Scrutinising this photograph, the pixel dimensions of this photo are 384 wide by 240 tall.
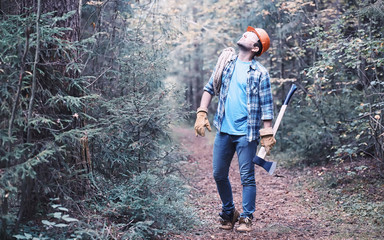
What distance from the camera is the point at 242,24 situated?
12.9 meters

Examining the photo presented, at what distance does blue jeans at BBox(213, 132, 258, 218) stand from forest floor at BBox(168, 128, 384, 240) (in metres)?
0.40

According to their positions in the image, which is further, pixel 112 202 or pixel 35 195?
pixel 112 202

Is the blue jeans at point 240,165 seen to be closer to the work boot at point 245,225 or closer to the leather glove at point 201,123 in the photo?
the work boot at point 245,225

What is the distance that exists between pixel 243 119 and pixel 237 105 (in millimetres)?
195

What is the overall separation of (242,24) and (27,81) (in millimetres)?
10727

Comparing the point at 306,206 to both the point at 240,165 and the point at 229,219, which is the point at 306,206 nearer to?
the point at 229,219

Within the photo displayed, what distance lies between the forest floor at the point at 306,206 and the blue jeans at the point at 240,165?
1.31 ft

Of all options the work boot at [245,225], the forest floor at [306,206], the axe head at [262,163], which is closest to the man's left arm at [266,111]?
the axe head at [262,163]

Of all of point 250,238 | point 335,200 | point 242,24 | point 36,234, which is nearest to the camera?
point 36,234

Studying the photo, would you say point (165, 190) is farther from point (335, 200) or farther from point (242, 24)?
point (242, 24)

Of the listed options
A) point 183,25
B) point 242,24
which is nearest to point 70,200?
point 183,25

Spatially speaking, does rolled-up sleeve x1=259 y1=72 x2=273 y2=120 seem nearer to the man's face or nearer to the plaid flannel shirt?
the plaid flannel shirt

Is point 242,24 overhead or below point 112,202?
overhead

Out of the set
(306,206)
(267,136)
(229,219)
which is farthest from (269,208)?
(267,136)
